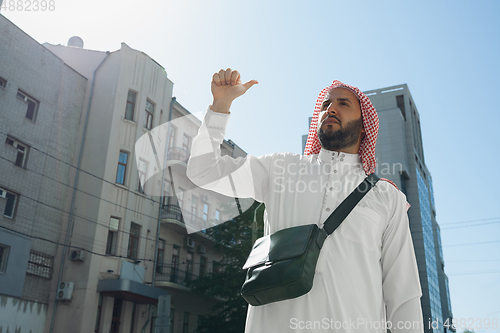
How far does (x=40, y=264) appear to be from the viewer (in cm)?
1764

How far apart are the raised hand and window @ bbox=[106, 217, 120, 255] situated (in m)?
18.1

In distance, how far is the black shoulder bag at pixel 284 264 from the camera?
183 cm

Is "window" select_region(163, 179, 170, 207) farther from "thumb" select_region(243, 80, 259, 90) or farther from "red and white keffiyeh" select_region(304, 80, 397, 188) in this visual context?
"thumb" select_region(243, 80, 259, 90)

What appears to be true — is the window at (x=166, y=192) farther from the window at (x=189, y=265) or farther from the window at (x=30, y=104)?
A: the window at (x=30, y=104)

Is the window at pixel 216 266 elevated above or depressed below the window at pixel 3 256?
above

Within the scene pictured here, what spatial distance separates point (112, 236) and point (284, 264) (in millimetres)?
18674

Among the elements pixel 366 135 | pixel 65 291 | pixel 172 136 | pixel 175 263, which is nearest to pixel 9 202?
pixel 65 291

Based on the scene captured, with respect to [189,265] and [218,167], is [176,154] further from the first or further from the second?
[218,167]

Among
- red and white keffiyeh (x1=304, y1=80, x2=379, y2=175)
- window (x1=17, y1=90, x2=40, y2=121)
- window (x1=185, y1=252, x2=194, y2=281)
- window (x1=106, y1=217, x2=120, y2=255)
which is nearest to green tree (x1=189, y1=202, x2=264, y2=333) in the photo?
window (x1=185, y1=252, x2=194, y2=281)

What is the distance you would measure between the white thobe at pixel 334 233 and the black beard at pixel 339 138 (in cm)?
4

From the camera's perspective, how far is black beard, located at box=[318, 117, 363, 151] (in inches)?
96.6

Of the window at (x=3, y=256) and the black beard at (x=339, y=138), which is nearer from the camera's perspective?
the black beard at (x=339, y=138)

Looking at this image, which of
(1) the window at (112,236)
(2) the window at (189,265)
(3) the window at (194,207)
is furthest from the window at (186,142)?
(1) the window at (112,236)

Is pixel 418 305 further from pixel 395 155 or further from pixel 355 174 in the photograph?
pixel 395 155
